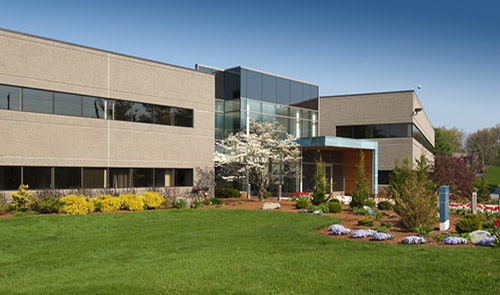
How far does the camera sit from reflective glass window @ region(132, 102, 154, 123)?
25141 millimetres

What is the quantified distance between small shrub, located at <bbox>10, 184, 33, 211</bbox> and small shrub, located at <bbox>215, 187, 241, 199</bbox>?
45.1 feet

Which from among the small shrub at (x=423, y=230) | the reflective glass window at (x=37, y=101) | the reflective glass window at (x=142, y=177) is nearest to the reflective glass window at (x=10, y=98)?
the reflective glass window at (x=37, y=101)

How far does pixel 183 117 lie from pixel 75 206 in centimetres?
971

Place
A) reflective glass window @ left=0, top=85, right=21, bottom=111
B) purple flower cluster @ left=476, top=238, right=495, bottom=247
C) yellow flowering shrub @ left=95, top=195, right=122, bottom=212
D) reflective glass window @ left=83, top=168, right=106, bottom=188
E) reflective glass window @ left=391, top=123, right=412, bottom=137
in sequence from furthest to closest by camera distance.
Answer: reflective glass window @ left=391, top=123, right=412, bottom=137, reflective glass window @ left=83, top=168, right=106, bottom=188, yellow flowering shrub @ left=95, top=195, right=122, bottom=212, reflective glass window @ left=0, top=85, right=21, bottom=111, purple flower cluster @ left=476, top=238, right=495, bottom=247

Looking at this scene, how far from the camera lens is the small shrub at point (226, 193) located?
103ft

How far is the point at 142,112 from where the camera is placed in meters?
25.5

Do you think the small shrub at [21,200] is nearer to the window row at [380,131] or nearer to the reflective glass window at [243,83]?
the reflective glass window at [243,83]

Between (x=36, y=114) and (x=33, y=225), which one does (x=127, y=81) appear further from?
(x=33, y=225)

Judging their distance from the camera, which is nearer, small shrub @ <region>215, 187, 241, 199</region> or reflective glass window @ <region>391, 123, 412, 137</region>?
small shrub @ <region>215, 187, 241, 199</region>

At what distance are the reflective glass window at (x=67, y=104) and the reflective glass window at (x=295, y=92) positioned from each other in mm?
19497

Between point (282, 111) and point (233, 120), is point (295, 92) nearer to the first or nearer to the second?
point (282, 111)

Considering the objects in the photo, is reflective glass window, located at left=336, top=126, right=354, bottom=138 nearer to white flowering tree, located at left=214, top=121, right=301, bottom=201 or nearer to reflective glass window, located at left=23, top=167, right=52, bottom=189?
white flowering tree, located at left=214, top=121, right=301, bottom=201

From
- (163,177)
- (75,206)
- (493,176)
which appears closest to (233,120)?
(163,177)

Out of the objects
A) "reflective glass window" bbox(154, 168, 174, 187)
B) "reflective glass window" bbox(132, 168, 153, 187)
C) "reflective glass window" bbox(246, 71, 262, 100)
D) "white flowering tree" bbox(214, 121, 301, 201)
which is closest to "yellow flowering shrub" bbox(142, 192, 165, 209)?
"reflective glass window" bbox(132, 168, 153, 187)
